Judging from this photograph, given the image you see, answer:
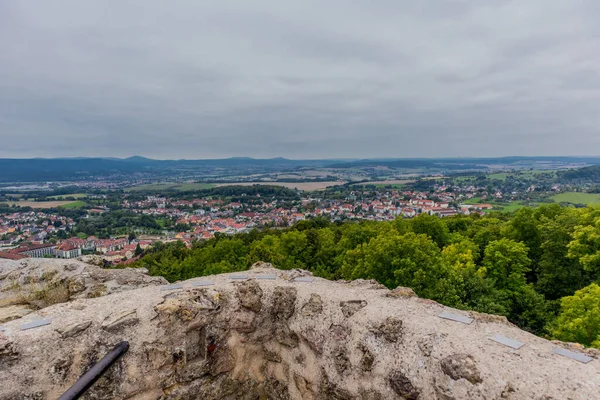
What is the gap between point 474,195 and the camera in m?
108

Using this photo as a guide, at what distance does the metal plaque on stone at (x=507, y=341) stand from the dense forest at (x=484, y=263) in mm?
6004

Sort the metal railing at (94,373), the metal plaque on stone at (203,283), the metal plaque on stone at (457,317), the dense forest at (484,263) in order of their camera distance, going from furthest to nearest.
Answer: the dense forest at (484,263) < the metal plaque on stone at (203,283) < the metal plaque on stone at (457,317) < the metal railing at (94,373)

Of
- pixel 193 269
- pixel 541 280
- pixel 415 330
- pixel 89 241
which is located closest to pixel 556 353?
pixel 415 330

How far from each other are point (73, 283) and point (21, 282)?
1822mm

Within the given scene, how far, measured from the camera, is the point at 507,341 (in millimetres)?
6207

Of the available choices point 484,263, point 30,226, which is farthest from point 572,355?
point 30,226

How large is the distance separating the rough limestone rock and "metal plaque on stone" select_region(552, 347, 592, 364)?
0.14 meters

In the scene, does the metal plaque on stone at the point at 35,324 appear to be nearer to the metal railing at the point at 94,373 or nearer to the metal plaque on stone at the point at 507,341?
the metal railing at the point at 94,373

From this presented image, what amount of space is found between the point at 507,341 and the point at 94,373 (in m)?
7.49

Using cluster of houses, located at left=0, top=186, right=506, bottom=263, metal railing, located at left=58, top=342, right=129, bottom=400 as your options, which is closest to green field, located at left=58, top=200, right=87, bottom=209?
cluster of houses, located at left=0, top=186, right=506, bottom=263

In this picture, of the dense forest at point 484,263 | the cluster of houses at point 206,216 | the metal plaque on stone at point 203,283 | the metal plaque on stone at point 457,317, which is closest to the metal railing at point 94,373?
the metal plaque on stone at point 203,283

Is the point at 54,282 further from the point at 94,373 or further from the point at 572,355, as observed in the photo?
the point at 572,355

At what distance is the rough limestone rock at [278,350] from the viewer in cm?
575

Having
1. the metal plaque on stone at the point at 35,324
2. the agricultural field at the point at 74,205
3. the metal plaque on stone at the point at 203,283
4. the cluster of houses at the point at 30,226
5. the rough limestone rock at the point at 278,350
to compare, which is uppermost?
the metal plaque on stone at the point at 35,324
